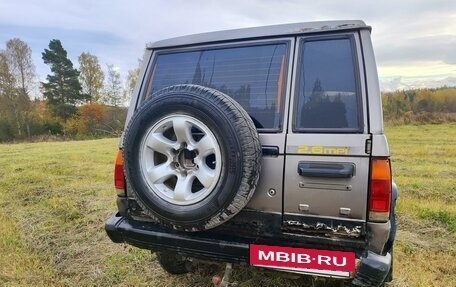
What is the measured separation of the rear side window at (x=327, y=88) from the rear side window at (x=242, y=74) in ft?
0.43

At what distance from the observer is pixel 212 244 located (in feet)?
7.20

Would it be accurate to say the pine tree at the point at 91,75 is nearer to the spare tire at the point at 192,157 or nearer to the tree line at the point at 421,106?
the tree line at the point at 421,106

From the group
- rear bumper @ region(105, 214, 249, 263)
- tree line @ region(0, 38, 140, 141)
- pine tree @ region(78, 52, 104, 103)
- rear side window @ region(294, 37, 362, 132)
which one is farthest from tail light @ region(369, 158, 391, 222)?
pine tree @ region(78, 52, 104, 103)

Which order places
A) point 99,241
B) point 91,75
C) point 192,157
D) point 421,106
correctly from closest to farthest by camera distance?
1. point 192,157
2. point 99,241
3. point 421,106
4. point 91,75

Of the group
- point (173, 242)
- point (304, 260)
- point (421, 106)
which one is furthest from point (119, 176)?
point (421, 106)

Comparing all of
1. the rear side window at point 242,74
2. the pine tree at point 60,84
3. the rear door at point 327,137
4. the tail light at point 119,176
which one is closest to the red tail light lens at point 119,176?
the tail light at point 119,176

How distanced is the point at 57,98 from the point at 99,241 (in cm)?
3682

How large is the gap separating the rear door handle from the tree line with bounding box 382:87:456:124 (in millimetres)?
25268

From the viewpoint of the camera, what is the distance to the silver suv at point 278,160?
195 cm

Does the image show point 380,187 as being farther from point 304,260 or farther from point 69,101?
point 69,101

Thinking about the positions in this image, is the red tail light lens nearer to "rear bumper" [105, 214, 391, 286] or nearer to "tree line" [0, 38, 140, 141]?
"rear bumper" [105, 214, 391, 286]

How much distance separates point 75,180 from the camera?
24.0 feet

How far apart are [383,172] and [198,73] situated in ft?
4.50

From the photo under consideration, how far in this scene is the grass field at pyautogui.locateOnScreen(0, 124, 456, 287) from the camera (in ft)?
9.97
